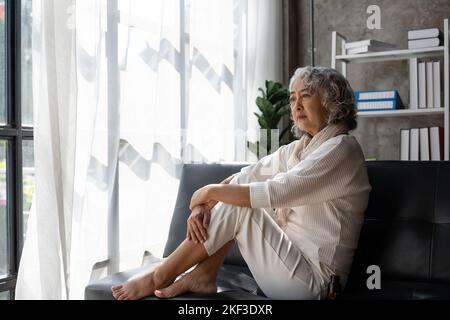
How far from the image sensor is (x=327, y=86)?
2002mm

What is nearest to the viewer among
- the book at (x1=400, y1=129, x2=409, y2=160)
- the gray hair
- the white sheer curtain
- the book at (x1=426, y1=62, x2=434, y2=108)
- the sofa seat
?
the sofa seat

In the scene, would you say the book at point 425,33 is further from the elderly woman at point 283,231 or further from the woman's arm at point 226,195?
the woman's arm at point 226,195

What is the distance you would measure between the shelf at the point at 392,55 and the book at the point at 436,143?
0.50 meters

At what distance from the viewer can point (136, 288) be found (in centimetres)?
176

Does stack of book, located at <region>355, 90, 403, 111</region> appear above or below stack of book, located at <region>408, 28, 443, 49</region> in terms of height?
below

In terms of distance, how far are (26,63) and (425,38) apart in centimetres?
249

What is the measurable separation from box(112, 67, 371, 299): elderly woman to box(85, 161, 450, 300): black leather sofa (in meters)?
0.11

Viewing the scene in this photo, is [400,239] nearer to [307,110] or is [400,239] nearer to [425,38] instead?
[307,110]

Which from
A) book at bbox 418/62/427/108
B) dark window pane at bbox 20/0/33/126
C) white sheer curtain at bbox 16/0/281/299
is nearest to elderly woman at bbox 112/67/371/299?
white sheer curtain at bbox 16/0/281/299

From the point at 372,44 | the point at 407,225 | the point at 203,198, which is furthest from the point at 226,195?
the point at 372,44

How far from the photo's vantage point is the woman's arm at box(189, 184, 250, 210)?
1.79m

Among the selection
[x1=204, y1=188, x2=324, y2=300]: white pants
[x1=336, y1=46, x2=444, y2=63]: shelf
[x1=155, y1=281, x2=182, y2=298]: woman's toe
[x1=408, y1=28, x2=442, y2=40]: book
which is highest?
[x1=408, y1=28, x2=442, y2=40]: book

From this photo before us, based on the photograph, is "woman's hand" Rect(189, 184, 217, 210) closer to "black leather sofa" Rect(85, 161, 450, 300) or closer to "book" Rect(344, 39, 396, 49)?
"black leather sofa" Rect(85, 161, 450, 300)
